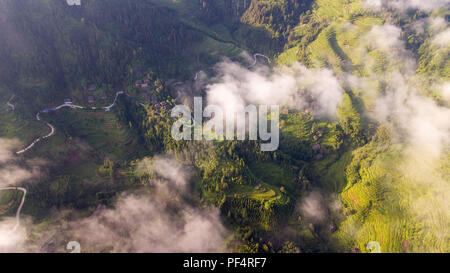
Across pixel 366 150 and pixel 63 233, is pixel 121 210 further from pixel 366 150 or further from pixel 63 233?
pixel 366 150

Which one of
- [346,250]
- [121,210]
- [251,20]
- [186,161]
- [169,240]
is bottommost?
[346,250]

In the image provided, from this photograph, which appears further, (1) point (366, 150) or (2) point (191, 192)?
(1) point (366, 150)

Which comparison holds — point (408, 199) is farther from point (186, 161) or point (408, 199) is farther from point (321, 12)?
point (321, 12)

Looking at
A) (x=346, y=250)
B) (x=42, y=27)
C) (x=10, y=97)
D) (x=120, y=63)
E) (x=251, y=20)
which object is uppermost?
(x=251, y=20)

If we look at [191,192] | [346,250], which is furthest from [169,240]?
[346,250]

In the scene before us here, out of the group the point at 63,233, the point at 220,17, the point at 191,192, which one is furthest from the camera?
the point at 220,17

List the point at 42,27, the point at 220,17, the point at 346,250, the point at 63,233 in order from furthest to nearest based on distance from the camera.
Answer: the point at 220,17 < the point at 42,27 < the point at 346,250 < the point at 63,233

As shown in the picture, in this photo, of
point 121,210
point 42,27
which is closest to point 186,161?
point 121,210

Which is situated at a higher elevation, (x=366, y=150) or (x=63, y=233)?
(x=366, y=150)

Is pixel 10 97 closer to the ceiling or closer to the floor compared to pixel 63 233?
closer to the ceiling
